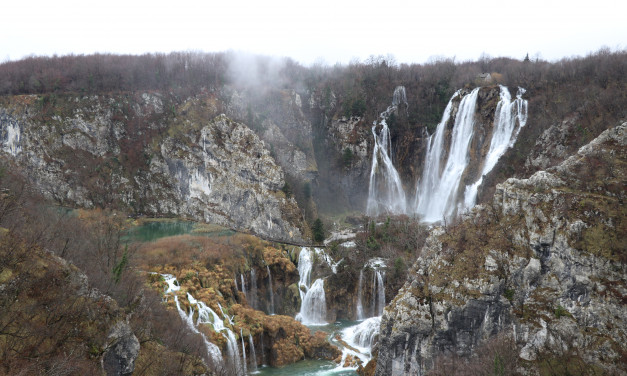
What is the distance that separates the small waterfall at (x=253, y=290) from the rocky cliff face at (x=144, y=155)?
2718 centimetres

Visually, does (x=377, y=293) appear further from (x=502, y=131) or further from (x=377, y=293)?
(x=502, y=131)

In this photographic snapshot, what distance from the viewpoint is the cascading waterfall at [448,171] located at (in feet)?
196

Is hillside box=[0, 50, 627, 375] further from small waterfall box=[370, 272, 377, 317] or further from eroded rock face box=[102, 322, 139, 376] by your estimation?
small waterfall box=[370, 272, 377, 317]

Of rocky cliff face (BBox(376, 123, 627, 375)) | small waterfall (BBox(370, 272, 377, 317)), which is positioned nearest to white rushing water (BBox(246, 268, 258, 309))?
small waterfall (BBox(370, 272, 377, 317))

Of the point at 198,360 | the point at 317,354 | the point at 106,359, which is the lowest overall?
the point at 317,354

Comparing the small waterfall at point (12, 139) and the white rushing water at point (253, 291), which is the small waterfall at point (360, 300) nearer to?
the white rushing water at point (253, 291)

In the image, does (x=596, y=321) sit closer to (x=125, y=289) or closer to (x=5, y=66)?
(x=125, y=289)

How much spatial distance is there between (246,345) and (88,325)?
17544 mm

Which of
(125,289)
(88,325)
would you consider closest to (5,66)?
(125,289)

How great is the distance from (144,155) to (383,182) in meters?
50.2

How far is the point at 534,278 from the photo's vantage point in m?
21.0

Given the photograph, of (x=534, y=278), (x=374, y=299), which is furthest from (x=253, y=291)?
(x=534, y=278)

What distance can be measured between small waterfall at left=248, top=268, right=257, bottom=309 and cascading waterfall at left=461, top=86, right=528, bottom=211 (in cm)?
3121

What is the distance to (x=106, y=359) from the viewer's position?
14508mm
